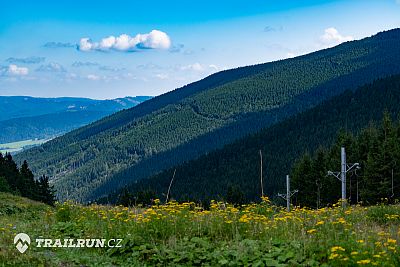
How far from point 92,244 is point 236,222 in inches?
122

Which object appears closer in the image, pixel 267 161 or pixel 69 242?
pixel 69 242

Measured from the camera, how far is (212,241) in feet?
28.1

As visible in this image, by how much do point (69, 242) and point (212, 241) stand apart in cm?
308

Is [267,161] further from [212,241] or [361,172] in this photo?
[212,241]

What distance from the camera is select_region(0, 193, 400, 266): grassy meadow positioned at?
6934 millimetres

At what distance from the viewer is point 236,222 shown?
909 centimetres

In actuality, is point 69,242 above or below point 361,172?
above

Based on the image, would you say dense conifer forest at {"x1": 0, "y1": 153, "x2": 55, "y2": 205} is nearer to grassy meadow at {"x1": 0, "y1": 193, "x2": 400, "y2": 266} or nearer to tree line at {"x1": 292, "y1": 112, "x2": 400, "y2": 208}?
tree line at {"x1": 292, "y1": 112, "x2": 400, "y2": 208}

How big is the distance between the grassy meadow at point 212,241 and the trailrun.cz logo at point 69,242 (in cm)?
14

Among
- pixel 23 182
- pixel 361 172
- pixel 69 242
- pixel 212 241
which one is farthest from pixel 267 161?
pixel 69 242

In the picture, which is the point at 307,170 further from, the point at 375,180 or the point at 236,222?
the point at 236,222

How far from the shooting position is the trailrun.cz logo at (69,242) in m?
8.52

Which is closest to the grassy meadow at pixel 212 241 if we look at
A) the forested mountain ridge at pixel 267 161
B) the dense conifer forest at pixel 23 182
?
the dense conifer forest at pixel 23 182

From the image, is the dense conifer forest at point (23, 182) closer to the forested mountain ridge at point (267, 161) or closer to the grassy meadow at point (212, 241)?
the grassy meadow at point (212, 241)
